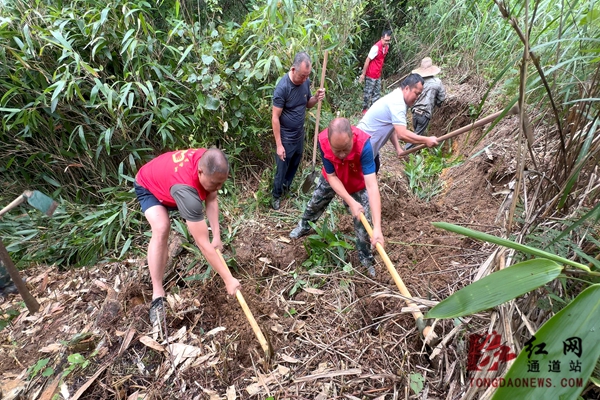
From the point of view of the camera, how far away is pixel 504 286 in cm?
72

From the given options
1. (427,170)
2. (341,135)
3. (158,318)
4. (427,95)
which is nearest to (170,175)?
(158,318)

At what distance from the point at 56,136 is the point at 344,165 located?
3028 mm

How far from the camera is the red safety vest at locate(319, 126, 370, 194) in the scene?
7.41 feet

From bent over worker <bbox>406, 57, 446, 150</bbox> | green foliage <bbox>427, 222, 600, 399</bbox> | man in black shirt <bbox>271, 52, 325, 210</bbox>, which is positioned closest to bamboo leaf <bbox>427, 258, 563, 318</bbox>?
green foliage <bbox>427, 222, 600, 399</bbox>

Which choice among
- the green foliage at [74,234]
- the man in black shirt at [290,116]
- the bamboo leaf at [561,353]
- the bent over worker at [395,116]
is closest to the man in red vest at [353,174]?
the bent over worker at [395,116]

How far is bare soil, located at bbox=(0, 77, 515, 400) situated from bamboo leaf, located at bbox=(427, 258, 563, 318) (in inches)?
27.3

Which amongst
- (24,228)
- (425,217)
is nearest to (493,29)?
(425,217)

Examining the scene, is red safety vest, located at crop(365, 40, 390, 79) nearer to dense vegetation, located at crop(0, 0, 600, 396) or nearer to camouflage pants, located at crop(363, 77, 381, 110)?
camouflage pants, located at crop(363, 77, 381, 110)

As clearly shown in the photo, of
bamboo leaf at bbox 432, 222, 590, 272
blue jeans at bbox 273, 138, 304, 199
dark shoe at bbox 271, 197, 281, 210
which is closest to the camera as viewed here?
bamboo leaf at bbox 432, 222, 590, 272

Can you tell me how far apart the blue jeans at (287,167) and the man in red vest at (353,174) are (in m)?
0.75

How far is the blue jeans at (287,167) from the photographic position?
3.37 m

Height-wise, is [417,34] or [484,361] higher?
[417,34]

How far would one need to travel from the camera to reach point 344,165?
2.39 meters

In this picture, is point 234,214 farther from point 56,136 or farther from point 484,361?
point 484,361
